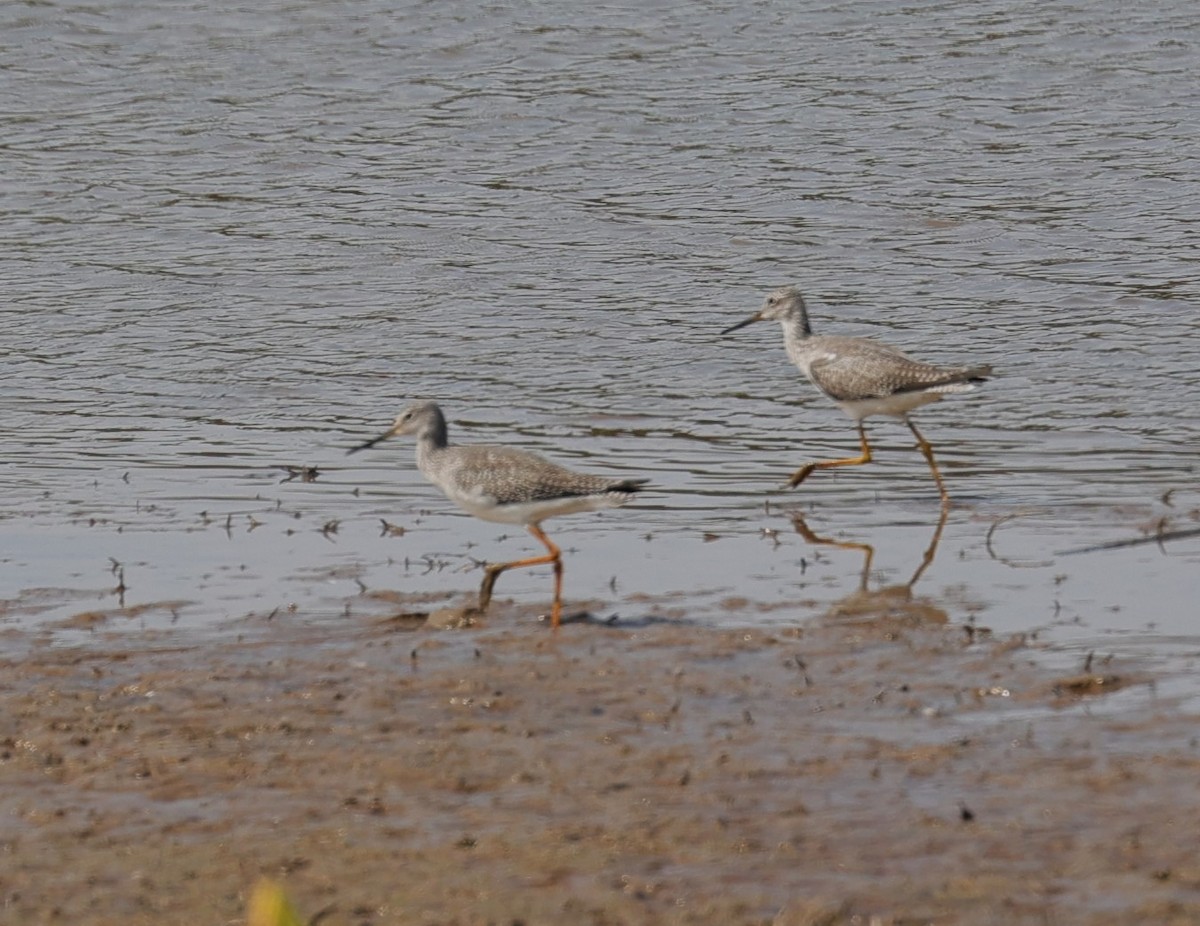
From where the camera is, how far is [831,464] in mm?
12484

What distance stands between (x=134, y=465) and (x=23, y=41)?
14.8m

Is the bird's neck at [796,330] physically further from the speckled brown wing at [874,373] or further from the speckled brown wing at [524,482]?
the speckled brown wing at [524,482]

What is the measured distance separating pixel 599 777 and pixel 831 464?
5.59m

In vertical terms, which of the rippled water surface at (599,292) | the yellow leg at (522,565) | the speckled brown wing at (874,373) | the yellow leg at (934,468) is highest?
the yellow leg at (522,565)

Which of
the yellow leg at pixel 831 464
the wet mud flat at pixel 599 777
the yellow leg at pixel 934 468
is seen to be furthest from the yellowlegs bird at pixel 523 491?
the yellow leg at pixel 934 468

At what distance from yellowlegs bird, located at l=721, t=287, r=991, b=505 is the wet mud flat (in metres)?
3.26

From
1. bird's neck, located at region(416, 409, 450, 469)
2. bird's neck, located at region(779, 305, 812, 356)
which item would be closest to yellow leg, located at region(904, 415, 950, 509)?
bird's neck, located at region(779, 305, 812, 356)

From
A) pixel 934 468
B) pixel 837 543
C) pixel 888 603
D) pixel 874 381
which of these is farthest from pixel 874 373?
pixel 888 603

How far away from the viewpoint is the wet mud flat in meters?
6.20

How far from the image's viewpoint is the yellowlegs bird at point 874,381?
40.4 ft

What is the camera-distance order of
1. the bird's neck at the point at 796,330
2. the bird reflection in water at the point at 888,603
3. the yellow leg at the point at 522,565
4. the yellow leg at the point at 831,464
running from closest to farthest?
the bird reflection in water at the point at 888,603 → the yellow leg at the point at 522,565 → the yellow leg at the point at 831,464 → the bird's neck at the point at 796,330

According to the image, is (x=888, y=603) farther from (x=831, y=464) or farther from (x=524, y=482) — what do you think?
(x=831, y=464)

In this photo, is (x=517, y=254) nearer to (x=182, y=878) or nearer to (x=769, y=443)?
(x=769, y=443)

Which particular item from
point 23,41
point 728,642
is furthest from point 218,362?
point 23,41
